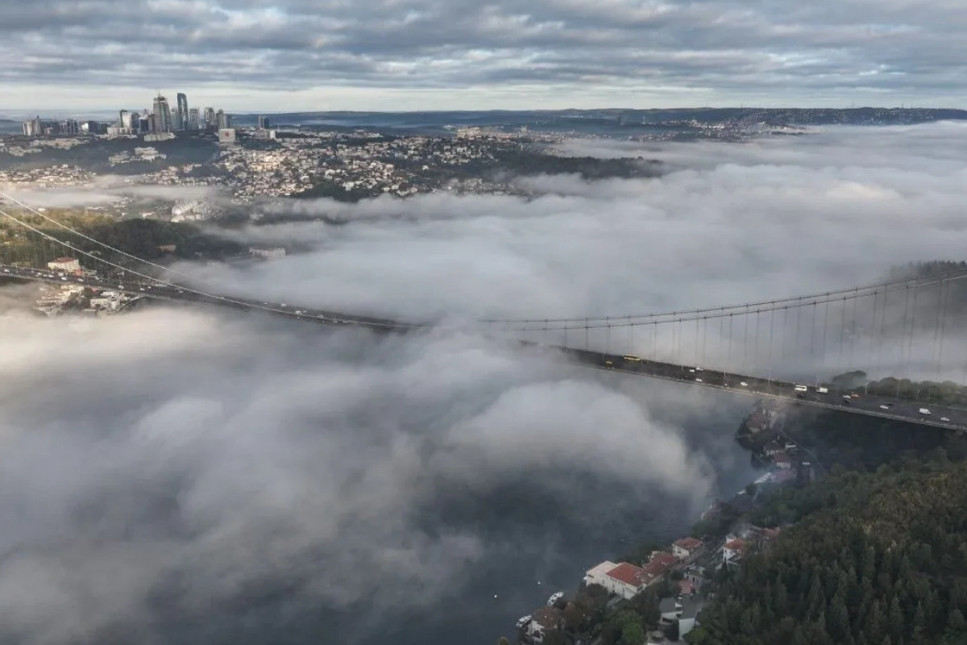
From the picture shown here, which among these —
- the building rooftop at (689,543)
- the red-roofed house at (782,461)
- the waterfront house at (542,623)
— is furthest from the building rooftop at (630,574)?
the red-roofed house at (782,461)

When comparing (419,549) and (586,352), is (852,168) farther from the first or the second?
(419,549)

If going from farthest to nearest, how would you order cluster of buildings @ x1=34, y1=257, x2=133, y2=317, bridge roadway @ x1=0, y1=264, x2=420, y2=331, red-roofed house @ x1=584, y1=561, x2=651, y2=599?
1. bridge roadway @ x1=0, y1=264, x2=420, y2=331
2. cluster of buildings @ x1=34, y1=257, x2=133, y2=317
3. red-roofed house @ x1=584, y1=561, x2=651, y2=599

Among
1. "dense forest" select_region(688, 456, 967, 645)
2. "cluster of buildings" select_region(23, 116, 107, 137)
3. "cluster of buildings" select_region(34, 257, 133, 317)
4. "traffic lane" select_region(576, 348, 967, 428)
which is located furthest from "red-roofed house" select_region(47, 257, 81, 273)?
"dense forest" select_region(688, 456, 967, 645)

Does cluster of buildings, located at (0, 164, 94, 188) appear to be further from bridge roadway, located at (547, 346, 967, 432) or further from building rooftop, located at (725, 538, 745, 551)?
building rooftop, located at (725, 538, 745, 551)

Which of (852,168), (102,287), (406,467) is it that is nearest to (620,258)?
(852,168)

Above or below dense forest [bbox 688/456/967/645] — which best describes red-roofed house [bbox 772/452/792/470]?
below

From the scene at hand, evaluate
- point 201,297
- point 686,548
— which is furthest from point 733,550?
point 201,297

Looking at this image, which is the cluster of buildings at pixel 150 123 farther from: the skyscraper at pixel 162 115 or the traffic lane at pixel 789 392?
the traffic lane at pixel 789 392
